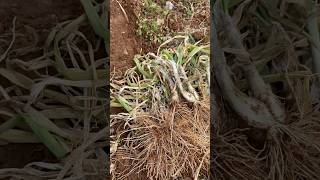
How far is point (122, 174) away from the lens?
1.46 m

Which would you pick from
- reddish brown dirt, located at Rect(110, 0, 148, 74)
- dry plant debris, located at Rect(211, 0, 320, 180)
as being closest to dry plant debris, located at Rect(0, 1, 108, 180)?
reddish brown dirt, located at Rect(110, 0, 148, 74)

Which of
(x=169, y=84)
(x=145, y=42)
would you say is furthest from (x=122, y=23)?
(x=169, y=84)

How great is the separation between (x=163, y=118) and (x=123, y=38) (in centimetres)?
21

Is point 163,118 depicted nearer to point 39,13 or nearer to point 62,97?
point 62,97

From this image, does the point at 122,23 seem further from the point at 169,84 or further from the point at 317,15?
the point at 317,15

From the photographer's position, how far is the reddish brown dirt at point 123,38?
151cm

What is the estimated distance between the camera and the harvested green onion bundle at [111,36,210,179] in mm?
1469

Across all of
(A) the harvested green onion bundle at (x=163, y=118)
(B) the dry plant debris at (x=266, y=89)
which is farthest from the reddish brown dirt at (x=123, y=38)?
(B) the dry plant debris at (x=266, y=89)

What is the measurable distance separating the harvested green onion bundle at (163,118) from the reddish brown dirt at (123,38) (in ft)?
0.07

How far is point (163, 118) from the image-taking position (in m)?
1.48

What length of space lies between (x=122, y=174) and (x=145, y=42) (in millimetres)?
306

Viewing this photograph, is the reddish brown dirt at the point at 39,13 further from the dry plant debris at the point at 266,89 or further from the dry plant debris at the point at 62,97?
the dry plant debris at the point at 266,89

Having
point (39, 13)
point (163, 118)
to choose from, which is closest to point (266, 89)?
point (163, 118)

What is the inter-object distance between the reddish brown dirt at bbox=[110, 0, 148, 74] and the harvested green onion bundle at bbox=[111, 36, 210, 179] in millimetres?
22
